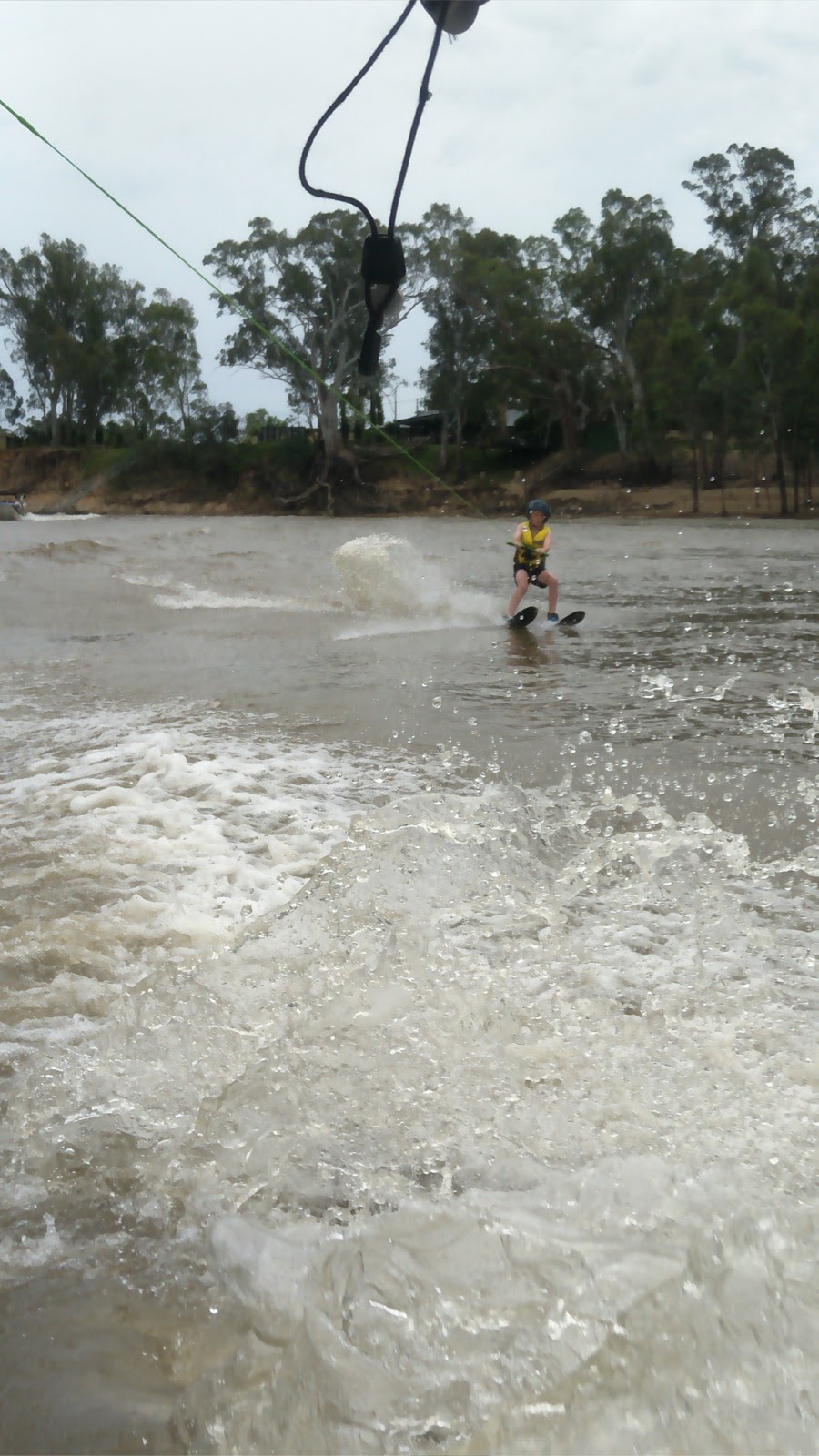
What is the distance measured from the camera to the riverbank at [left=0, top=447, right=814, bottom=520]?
50.2m

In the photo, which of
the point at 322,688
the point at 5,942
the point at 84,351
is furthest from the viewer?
the point at 84,351

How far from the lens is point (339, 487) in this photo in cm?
6053

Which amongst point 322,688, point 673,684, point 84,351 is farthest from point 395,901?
point 84,351

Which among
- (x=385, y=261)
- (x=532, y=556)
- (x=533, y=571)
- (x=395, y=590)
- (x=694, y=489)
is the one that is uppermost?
(x=385, y=261)

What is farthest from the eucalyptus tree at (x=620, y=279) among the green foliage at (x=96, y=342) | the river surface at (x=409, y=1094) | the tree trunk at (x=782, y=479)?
the river surface at (x=409, y=1094)

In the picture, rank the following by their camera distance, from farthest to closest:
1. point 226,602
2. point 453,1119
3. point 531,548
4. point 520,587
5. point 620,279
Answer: point 620,279 → point 226,602 → point 531,548 → point 520,587 → point 453,1119

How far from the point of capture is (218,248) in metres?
57.5

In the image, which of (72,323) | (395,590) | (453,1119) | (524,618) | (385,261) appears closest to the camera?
(453,1119)

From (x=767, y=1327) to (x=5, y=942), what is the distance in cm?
232

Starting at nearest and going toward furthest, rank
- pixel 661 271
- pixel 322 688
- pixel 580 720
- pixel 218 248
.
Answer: pixel 580 720, pixel 322 688, pixel 661 271, pixel 218 248

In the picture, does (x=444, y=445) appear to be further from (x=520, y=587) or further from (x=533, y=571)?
(x=520, y=587)

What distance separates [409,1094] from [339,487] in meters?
59.4

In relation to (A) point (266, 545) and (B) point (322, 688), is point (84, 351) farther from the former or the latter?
(B) point (322, 688)

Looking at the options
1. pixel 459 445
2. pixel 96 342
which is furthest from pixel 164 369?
pixel 459 445
